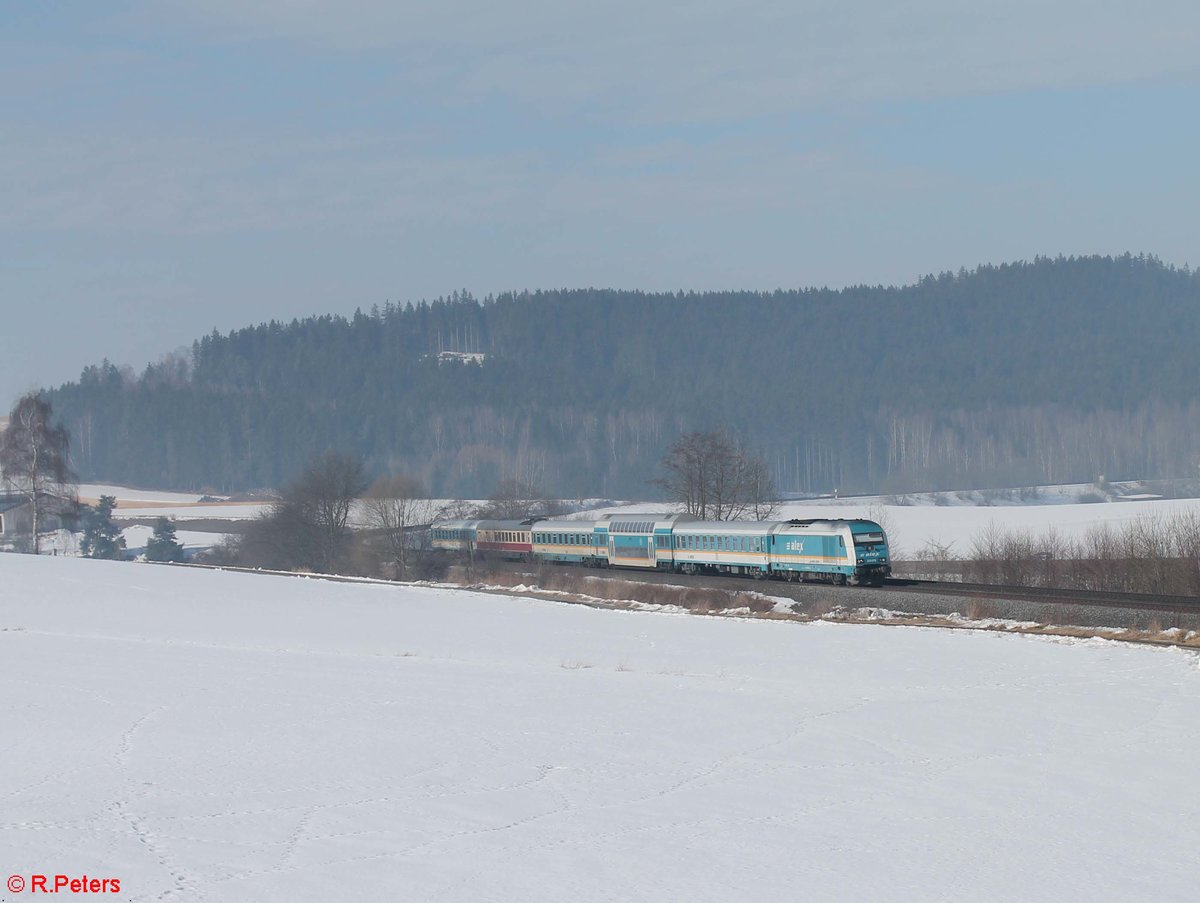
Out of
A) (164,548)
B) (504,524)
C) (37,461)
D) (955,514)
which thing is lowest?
(164,548)

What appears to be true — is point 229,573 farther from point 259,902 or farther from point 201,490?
point 201,490

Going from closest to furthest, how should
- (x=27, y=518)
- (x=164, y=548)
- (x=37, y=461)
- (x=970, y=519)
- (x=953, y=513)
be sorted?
(x=37, y=461), (x=27, y=518), (x=970, y=519), (x=164, y=548), (x=953, y=513)

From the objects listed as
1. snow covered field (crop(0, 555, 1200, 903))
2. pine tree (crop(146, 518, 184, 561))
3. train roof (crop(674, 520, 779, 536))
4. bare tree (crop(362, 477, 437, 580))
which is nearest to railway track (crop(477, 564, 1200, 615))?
train roof (crop(674, 520, 779, 536))

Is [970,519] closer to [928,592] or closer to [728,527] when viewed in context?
[728,527]

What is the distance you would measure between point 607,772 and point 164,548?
8531cm

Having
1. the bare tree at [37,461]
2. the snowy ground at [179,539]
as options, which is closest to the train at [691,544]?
the bare tree at [37,461]

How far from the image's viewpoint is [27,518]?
67812mm

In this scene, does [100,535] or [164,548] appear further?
[100,535]

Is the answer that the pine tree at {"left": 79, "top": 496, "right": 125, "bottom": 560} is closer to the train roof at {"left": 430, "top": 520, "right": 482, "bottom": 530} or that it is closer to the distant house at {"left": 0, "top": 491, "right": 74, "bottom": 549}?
the distant house at {"left": 0, "top": 491, "right": 74, "bottom": 549}

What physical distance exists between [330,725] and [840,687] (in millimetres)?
8540

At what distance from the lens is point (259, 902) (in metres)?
8.97

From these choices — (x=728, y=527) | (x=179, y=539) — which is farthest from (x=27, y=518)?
(x=728, y=527)

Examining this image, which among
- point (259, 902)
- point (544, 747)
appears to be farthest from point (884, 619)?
point (259, 902)

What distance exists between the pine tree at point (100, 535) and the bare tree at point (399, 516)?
72.2 feet
